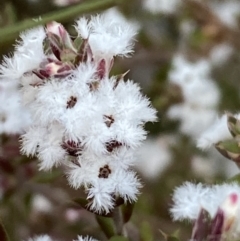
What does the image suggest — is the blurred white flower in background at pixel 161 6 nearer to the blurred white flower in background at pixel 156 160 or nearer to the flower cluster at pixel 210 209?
the blurred white flower in background at pixel 156 160

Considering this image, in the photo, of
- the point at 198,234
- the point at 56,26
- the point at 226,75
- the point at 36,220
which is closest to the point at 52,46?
the point at 56,26

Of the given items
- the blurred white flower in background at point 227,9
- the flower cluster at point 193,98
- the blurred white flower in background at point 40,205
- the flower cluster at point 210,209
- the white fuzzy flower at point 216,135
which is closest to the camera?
the flower cluster at point 210,209

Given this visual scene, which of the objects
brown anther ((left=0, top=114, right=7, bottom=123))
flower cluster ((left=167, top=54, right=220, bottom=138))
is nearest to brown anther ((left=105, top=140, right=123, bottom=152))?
brown anther ((left=0, top=114, right=7, bottom=123))

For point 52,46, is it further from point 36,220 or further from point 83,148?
point 36,220

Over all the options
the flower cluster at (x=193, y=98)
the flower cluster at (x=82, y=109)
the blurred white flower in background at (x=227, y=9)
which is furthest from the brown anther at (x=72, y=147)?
the blurred white flower in background at (x=227, y=9)

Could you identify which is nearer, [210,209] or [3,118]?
[210,209]

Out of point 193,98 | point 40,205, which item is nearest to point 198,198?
point 193,98

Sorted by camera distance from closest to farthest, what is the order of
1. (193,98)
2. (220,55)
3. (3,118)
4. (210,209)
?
(210,209) < (3,118) < (193,98) < (220,55)

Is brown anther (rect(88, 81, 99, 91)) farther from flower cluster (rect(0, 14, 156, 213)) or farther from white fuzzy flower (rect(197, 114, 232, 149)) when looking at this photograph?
white fuzzy flower (rect(197, 114, 232, 149))

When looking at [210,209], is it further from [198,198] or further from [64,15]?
[64,15]
